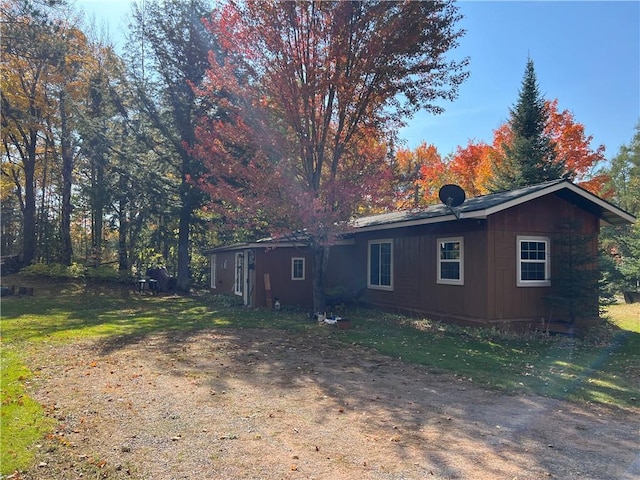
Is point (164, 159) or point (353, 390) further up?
point (164, 159)

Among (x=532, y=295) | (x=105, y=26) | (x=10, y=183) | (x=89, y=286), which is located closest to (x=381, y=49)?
(x=532, y=295)

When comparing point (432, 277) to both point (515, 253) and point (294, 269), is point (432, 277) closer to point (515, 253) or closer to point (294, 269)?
point (515, 253)

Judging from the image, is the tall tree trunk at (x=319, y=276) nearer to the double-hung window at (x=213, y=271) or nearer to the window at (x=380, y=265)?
the window at (x=380, y=265)

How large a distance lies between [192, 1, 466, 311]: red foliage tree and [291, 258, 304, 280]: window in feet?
10.5

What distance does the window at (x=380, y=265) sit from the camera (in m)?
13.8

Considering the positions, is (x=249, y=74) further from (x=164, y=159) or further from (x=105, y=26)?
(x=105, y=26)

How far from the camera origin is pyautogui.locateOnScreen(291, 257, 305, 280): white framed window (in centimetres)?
1563

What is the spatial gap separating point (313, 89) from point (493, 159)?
1497 centimetres

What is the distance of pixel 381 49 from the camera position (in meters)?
11.2

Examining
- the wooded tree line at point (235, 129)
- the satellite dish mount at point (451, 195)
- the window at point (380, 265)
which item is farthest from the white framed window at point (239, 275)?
the satellite dish mount at point (451, 195)

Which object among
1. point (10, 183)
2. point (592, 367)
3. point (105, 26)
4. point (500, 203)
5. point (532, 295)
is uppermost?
point (105, 26)

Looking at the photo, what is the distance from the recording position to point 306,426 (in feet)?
15.1

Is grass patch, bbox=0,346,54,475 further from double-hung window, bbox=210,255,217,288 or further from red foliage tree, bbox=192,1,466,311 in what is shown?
double-hung window, bbox=210,255,217,288

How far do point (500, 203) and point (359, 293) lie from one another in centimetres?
638
